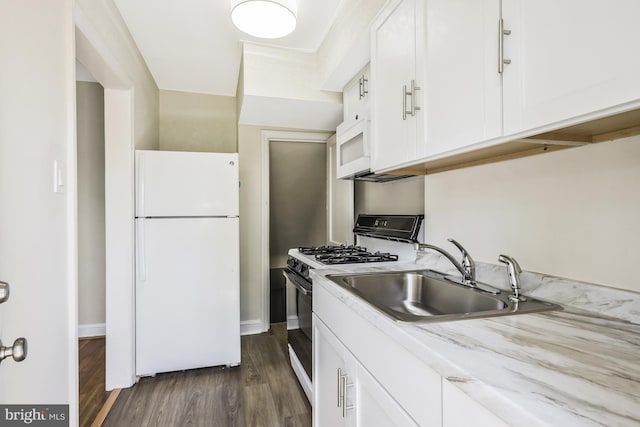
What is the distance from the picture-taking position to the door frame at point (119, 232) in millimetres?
2225

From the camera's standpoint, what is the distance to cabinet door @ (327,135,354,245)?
2.79 m

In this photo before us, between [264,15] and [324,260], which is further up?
[264,15]

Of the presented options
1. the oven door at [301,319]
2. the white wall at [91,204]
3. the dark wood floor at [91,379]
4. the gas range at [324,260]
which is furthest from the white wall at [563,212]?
the white wall at [91,204]

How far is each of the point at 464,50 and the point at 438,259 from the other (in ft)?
3.18

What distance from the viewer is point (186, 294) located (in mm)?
2426

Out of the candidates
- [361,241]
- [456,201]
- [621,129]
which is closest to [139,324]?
[361,241]

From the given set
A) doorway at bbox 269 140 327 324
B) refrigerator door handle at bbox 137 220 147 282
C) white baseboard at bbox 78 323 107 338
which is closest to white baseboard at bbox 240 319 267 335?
doorway at bbox 269 140 327 324

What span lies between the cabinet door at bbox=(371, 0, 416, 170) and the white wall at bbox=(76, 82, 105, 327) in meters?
2.88

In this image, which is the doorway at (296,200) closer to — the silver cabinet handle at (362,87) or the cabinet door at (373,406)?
the silver cabinet handle at (362,87)

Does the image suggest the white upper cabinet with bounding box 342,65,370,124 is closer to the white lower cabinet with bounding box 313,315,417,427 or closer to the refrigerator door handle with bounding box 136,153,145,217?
the white lower cabinet with bounding box 313,315,417,427

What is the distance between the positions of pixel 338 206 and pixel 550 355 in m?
2.43

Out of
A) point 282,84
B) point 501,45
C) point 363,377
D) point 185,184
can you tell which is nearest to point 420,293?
point 363,377

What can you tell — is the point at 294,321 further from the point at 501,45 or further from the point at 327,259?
the point at 501,45

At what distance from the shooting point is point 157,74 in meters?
2.92
